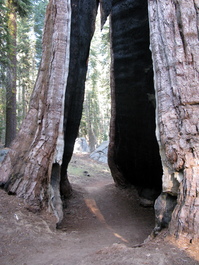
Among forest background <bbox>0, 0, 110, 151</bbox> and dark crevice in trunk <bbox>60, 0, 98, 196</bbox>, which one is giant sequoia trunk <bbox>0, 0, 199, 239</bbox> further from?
forest background <bbox>0, 0, 110, 151</bbox>

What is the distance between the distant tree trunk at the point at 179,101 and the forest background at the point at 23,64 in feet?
25.8

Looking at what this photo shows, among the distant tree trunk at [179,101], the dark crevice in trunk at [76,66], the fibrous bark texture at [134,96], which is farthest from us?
the fibrous bark texture at [134,96]

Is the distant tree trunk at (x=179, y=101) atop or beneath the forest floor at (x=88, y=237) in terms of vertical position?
atop

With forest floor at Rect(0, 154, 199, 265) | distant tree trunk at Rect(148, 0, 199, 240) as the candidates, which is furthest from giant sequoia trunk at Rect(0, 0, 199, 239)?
forest floor at Rect(0, 154, 199, 265)

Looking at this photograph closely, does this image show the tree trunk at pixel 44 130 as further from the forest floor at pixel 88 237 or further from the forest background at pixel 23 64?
the forest background at pixel 23 64

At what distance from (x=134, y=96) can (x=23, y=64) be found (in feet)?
52.4

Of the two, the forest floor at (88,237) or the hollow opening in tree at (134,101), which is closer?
the forest floor at (88,237)

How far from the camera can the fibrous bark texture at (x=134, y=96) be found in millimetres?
6766

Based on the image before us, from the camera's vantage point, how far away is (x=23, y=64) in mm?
20172

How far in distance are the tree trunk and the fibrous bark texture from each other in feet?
7.37

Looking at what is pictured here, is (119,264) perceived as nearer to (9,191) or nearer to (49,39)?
(9,191)

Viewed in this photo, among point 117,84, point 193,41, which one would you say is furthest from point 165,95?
point 117,84

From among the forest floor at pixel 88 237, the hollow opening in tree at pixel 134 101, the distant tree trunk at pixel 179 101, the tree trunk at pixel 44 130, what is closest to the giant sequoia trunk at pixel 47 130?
the tree trunk at pixel 44 130

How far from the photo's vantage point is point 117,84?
763 cm
